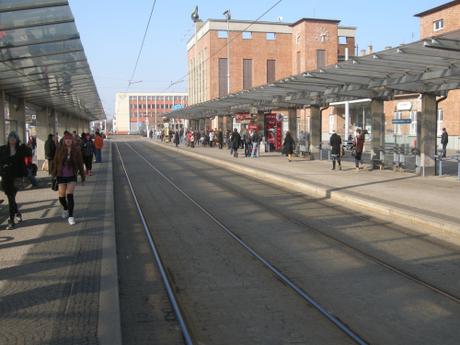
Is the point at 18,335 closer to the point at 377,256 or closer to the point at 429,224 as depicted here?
the point at 377,256

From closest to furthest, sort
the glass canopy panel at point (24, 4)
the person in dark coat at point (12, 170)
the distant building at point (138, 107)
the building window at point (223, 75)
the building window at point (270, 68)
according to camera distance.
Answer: the person in dark coat at point (12, 170) < the glass canopy panel at point (24, 4) < the building window at point (223, 75) < the building window at point (270, 68) < the distant building at point (138, 107)

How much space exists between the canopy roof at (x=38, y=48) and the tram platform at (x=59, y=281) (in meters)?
4.06

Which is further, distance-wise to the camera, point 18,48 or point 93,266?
point 18,48

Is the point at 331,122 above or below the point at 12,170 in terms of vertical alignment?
above

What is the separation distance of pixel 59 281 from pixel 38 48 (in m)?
9.26

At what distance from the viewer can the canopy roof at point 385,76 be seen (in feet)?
46.7

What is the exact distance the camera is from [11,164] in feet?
33.7

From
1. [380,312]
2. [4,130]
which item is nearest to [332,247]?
[380,312]

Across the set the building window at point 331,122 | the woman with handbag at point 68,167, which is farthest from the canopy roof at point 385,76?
the building window at point 331,122

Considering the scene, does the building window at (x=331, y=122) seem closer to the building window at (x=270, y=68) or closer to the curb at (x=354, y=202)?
the building window at (x=270, y=68)

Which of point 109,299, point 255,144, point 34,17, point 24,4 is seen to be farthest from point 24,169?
point 255,144

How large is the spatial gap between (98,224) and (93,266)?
10.7 feet

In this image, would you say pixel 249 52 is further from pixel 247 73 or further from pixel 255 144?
pixel 255 144

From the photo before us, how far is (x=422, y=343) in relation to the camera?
4953 mm
